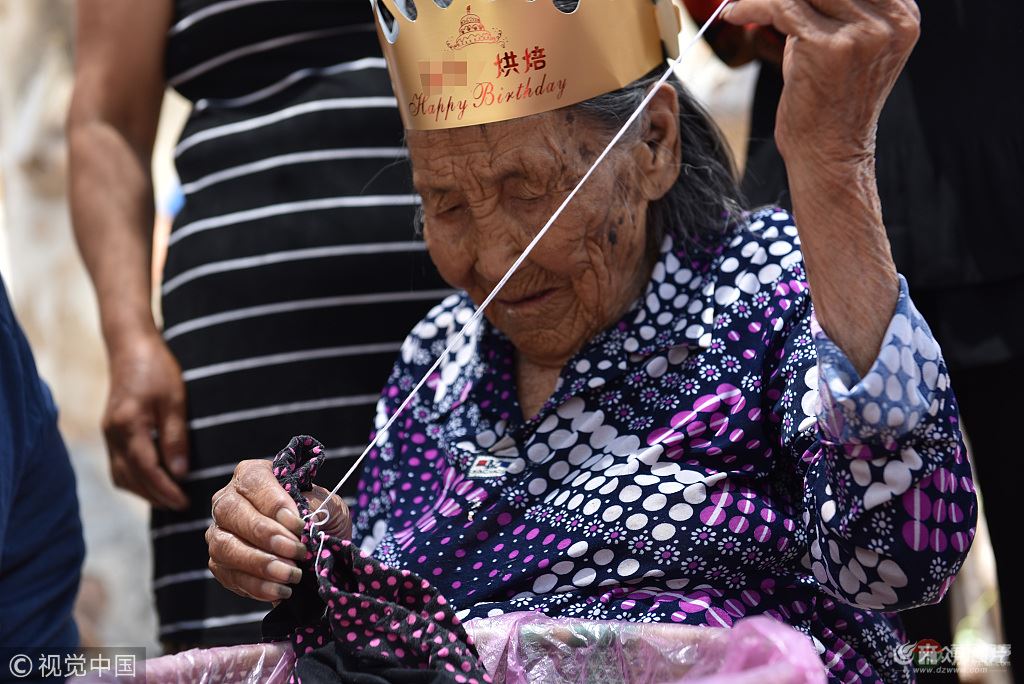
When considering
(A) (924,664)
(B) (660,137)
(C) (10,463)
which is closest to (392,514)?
(C) (10,463)

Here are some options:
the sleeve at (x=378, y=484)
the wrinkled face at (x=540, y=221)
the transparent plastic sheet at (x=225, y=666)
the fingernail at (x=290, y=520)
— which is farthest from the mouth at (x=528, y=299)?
the transparent plastic sheet at (x=225, y=666)

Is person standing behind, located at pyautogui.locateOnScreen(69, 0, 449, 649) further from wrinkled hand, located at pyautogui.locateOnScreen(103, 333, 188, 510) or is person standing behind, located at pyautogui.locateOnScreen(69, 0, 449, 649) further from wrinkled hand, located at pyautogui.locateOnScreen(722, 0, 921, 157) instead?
wrinkled hand, located at pyautogui.locateOnScreen(722, 0, 921, 157)

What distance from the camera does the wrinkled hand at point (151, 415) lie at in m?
1.94

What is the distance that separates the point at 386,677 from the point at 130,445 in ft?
3.24

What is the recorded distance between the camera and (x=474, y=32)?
4.66ft

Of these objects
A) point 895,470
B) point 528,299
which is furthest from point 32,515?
point 895,470

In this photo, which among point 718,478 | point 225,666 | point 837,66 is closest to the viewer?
point 837,66

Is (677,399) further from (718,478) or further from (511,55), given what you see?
(511,55)

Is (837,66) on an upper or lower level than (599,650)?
upper

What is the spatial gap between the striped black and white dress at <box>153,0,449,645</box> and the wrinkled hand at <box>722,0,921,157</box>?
0.91 meters

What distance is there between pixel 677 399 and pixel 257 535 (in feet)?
1.63

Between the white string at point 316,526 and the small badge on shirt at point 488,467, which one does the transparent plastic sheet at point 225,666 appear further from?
the small badge on shirt at point 488,467

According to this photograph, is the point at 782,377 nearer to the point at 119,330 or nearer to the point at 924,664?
the point at 924,664

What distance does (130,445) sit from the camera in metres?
1.97
